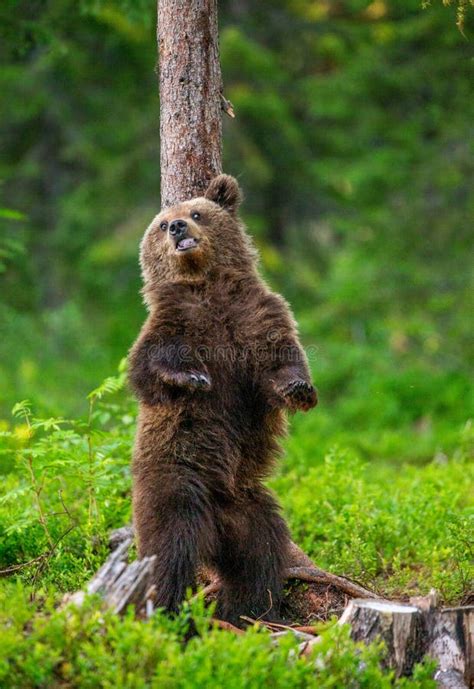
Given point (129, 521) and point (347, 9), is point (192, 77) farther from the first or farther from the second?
point (347, 9)

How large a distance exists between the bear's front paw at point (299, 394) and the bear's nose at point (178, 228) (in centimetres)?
123

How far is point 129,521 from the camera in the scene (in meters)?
6.80

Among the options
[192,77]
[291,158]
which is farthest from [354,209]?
[192,77]

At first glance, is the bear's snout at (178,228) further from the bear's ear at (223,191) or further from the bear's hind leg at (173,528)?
the bear's hind leg at (173,528)

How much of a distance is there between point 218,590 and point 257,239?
944 centimetres

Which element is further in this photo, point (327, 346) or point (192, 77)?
point (327, 346)

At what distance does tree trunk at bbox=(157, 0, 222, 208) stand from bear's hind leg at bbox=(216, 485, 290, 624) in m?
2.16

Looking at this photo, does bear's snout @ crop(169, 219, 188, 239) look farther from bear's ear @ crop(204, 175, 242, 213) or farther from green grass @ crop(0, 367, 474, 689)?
green grass @ crop(0, 367, 474, 689)

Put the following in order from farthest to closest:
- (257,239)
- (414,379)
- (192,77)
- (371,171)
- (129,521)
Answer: (257,239) < (371,171) < (414,379) < (129,521) < (192,77)

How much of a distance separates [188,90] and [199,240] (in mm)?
1022

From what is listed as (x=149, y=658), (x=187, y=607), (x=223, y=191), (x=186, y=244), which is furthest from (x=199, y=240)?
(x=149, y=658)

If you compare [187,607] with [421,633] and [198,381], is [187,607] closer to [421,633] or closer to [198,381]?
[421,633]

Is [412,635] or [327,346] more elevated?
[327,346]

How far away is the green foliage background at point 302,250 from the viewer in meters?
6.71
